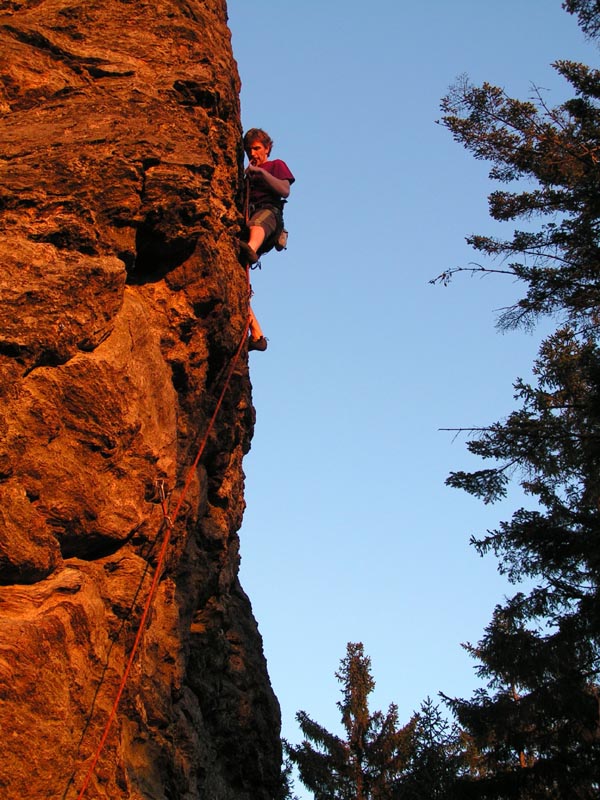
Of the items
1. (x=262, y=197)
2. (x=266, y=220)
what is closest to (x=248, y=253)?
(x=266, y=220)

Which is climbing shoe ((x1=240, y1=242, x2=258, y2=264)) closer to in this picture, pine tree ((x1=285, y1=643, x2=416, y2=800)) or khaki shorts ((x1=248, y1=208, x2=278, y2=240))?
khaki shorts ((x1=248, y1=208, x2=278, y2=240))

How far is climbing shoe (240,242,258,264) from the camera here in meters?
8.10

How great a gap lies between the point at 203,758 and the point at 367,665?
43.3 ft

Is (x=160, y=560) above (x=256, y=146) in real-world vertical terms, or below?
below

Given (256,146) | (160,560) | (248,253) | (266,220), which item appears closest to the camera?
(160,560)

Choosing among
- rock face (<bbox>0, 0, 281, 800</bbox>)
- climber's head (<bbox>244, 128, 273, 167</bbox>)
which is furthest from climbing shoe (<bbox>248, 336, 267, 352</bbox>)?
climber's head (<bbox>244, 128, 273, 167</bbox>)

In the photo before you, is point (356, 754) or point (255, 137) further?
point (356, 754)

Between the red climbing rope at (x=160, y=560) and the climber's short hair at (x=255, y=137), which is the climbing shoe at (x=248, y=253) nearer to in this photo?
the red climbing rope at (x=160, y=560)

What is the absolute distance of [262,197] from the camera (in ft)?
29.7

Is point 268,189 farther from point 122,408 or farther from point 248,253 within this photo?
point 122,408

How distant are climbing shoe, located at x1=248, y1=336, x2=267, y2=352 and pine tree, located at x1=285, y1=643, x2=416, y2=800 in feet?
33.1

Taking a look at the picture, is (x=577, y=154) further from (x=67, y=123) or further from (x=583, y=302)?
(x=67, y=123)

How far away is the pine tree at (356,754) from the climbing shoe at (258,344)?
1010 cm

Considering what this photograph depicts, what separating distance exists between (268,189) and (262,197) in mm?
94
